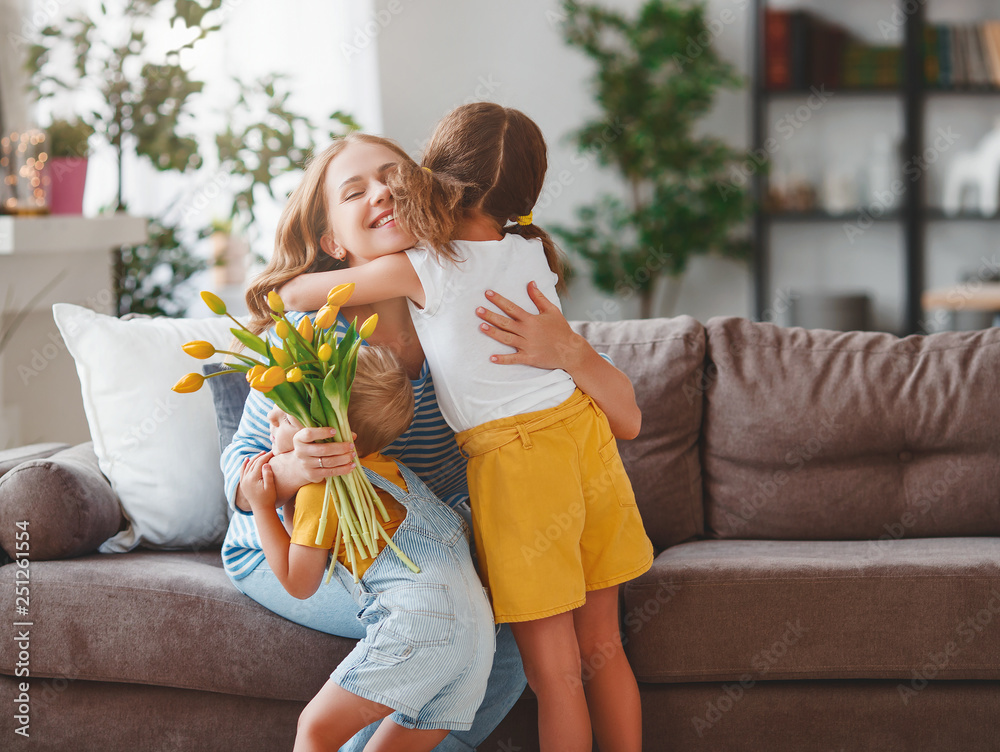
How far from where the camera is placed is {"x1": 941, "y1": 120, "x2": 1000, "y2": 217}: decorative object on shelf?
13.6 ft

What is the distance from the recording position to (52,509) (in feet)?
5.10

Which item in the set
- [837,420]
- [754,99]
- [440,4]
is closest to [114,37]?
[440,4]

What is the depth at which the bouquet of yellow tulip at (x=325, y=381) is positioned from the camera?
112 cm

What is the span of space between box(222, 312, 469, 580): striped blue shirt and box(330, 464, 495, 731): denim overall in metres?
0.17

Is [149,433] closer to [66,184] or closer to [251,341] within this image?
[251,341]

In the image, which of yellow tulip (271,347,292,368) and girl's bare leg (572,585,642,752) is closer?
yellow tulip (271,347,292,368)

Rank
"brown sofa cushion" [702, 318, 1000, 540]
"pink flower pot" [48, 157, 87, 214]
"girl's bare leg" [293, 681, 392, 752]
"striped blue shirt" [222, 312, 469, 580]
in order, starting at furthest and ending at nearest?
"pink flower pot" [48, 157, 87, 214] < "brown sofa cushion" [702, 318, 1000, 540] < "striped blue shirt" [222, 312, 469, 580] < "girl's bare leg" [293, 681, 392, 752]

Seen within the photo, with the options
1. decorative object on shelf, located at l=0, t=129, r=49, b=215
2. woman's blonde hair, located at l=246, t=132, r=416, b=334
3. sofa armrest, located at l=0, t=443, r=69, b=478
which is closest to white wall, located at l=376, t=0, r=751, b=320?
decorative object on shelf, located at l=0, t=129, r=49, b=215

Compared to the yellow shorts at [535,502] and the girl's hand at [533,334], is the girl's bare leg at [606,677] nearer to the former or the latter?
the yellow shorts at [535,502]

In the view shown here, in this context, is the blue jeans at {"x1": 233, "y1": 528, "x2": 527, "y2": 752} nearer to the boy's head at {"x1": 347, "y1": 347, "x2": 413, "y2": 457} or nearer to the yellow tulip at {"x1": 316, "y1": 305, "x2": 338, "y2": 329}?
the boy's head at {"x1": 347, "y1": 347, "x2": 413, "y2": 457}

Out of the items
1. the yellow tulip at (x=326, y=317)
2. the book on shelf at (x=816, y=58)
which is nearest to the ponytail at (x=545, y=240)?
the yellow tulip at (x=326, y=317)

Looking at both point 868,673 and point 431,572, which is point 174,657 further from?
point 868,673

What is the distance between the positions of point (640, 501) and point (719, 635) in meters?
0.40

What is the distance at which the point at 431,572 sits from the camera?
1.24 m
